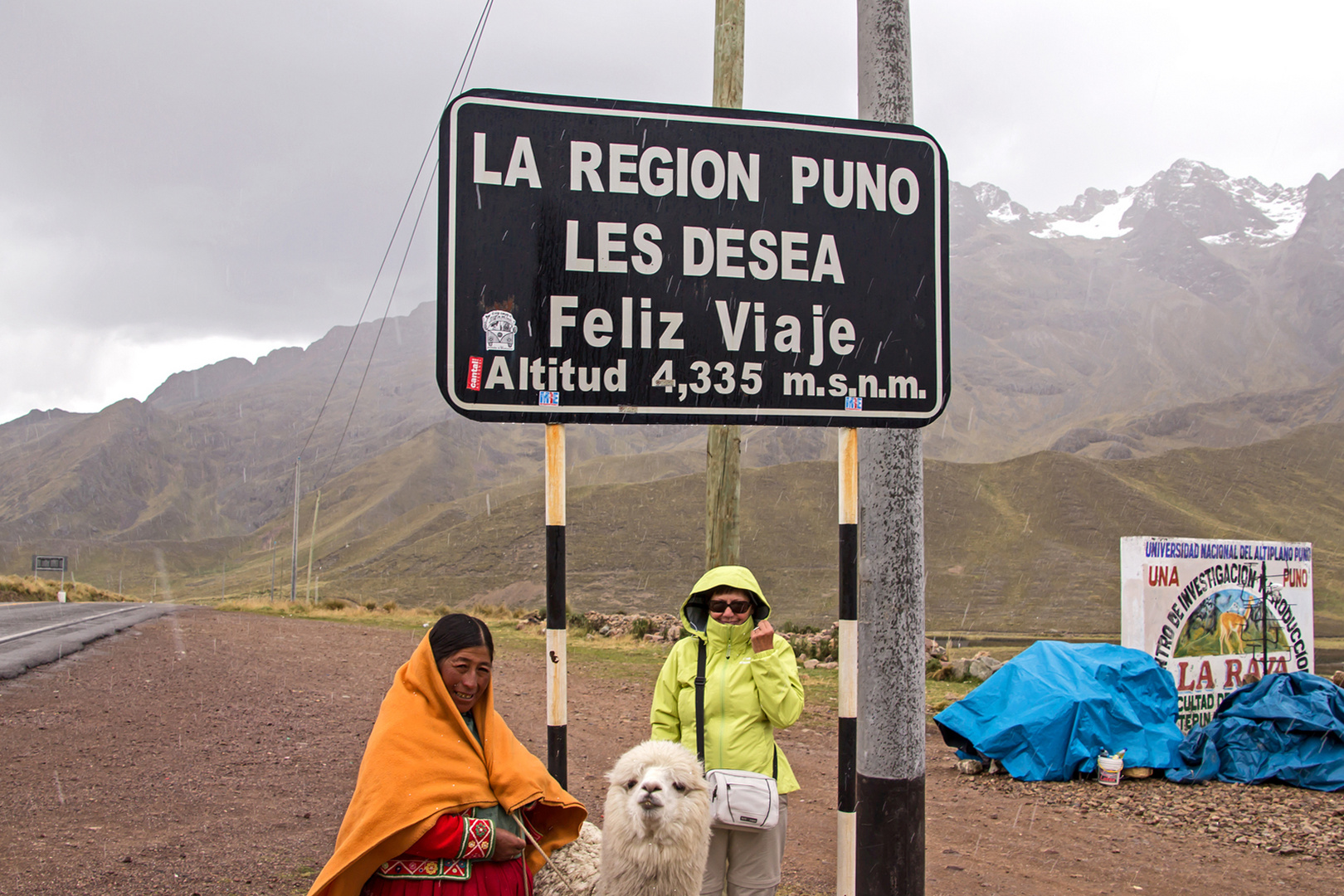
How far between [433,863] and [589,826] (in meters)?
1.06

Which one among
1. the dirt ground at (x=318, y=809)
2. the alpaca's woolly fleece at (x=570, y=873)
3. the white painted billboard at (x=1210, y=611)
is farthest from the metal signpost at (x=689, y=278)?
the white painted billboard at (x=1210, y=611)

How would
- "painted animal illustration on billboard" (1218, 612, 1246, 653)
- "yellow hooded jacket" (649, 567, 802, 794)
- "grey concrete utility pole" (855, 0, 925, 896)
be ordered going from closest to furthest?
"grey concrete utility pole" (855, 0, 925, 896) → "yellow hooded jacket" (649, 567, 802, 794) → "painted animal illustration on billboard" (1218, 612, 1246, 653)

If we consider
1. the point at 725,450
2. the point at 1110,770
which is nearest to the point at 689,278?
the point at 725,450

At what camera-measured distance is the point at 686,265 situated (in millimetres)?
3277

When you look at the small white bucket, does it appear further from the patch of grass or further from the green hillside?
the patch of grass

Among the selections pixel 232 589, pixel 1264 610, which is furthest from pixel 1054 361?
pixel 1264 610

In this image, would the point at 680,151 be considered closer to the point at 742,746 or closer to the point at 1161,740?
the point at 742,746

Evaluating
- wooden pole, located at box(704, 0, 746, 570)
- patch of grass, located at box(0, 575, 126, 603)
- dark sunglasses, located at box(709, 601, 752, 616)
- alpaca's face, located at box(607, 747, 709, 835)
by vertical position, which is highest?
wooden pole, located at box(704, 0, 746, 570)

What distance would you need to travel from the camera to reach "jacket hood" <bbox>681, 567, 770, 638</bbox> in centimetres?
372

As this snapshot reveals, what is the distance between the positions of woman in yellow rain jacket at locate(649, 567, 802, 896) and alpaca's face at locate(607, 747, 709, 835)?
0.52 metres

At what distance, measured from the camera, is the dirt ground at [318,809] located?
5.85 m

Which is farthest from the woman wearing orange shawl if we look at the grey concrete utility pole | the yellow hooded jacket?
the grey concrete utility pole

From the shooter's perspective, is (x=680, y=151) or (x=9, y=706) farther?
(x=9, y=706)

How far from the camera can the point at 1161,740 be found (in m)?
9.09
